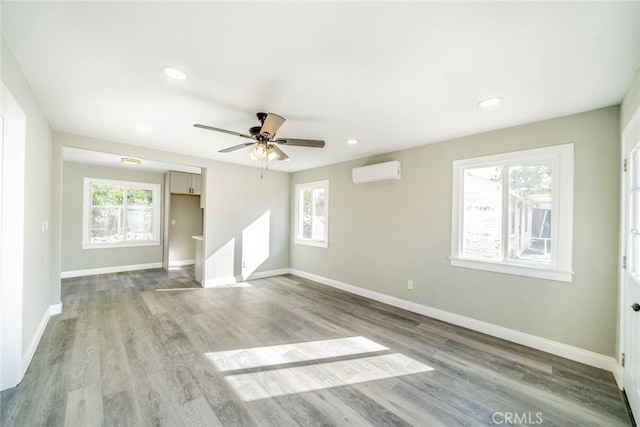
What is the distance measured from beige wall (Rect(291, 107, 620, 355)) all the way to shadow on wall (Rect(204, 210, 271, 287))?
154cm

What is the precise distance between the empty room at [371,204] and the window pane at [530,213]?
16 millimetres

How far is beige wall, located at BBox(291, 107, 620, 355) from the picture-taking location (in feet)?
7.95

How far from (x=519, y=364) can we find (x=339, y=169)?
3.81m

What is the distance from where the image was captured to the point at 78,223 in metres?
5.49

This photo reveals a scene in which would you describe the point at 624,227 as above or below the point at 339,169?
below

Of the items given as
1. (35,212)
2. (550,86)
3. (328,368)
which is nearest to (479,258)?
(550,86)

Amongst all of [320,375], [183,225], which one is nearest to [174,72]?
[320,375]

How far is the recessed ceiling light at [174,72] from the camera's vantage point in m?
1.92

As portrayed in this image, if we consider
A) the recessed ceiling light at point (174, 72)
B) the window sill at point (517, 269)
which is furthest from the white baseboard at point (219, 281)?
the window sill at point (517, 269)

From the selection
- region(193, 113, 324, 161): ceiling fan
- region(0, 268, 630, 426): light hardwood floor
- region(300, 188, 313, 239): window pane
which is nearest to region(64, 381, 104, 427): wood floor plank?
region(0, 268, 630, 426): light hardwood floor

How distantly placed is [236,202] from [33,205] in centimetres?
308

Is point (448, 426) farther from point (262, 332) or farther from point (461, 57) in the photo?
point (461, 57)

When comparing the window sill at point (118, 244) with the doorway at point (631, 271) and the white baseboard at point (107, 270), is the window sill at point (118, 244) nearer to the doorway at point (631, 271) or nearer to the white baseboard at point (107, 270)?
the white baseboard at point (107, 270)

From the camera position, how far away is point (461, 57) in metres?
1.74
